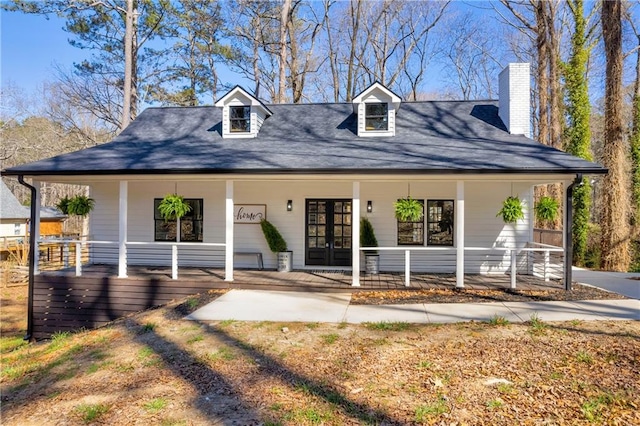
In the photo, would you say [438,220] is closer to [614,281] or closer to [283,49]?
[614,281]

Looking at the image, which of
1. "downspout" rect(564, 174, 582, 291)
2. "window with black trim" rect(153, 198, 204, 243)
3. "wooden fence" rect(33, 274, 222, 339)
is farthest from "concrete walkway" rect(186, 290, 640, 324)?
"window with black trim" rect(153, 198, 204, 243)

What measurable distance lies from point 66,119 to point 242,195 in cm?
1616

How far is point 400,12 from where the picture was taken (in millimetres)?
22609

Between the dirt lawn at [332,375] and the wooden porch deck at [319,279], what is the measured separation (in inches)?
96.3

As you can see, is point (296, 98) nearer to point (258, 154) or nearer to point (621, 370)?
point (258, 154)

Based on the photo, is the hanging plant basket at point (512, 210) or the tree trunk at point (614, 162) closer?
the hanging plant basket at point (512, 210)

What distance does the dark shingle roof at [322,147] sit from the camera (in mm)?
8094

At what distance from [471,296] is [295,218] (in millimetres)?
4758

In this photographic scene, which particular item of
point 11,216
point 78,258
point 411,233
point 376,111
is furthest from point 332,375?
point 11,216

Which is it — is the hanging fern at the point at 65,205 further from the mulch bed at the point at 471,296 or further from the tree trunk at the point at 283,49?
the tree trunk at the point at 283,49

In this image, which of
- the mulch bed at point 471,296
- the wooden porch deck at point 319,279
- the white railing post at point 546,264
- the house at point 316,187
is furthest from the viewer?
the house at point 316,187

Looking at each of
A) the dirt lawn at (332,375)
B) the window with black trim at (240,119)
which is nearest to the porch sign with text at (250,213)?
the window with black trim at (240,119)

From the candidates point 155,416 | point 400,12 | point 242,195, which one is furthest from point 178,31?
point 155,416

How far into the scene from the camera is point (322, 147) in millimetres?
9812
